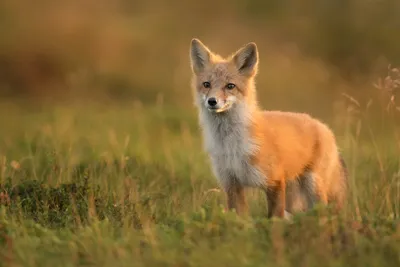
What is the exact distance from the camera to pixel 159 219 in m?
6.81

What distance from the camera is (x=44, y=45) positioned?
1825cm

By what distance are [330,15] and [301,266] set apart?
16.9m

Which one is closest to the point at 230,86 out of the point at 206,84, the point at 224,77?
the point at 224,77

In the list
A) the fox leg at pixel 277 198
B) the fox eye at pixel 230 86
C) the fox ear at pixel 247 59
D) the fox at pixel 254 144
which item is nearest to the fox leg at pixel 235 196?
the fox at pixel 254 144

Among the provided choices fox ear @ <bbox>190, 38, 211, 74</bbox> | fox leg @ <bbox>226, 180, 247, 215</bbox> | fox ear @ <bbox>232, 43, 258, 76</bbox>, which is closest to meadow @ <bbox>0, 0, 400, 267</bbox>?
fox leg @ <bbox>226, 180, 247, 215</bbox>

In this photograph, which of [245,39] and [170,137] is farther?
[245,39]

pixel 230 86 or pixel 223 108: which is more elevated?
pixel 230 86

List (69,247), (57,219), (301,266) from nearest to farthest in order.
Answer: (301,266) → (69,247) → (57,219)

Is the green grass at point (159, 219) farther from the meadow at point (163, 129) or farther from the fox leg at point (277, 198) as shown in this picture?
the fox leg at point (277, 198)

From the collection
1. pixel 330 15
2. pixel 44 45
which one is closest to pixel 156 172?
pixel 44 45

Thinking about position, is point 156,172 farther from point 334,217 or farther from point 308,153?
point 334,217

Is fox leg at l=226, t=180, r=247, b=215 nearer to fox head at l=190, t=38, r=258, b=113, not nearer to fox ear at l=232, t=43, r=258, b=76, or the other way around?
fox head at l=190, t=38, r=258, b=113

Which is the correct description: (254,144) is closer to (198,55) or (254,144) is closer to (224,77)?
(224,77)

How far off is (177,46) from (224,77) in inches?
485
